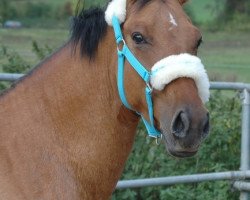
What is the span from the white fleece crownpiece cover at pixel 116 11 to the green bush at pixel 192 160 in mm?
3000

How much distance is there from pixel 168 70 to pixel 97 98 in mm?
474

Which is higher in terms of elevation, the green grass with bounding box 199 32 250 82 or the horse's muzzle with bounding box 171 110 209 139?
the horse's muzzle with bounding box 171 110 209 139

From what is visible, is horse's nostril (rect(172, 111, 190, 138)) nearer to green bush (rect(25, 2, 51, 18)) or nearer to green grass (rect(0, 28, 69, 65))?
green grass (rect(0, 28, 69, 65))

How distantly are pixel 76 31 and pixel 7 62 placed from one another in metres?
3.17

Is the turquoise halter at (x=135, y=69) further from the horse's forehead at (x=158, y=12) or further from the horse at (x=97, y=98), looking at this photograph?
the horse's forehead at (x=158, y=12)

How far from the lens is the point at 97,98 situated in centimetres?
377

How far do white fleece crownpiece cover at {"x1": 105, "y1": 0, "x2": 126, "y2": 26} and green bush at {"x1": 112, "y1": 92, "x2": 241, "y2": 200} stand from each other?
9.84ft

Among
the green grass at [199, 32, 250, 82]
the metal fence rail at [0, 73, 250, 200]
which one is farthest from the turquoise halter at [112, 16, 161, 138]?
the green grass at [199, 32, 250, 82]

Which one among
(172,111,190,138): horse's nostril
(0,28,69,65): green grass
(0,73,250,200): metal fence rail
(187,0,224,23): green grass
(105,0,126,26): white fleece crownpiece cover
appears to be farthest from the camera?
(187,0,224,23): green grass

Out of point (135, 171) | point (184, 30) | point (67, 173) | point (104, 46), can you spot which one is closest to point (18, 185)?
point (67, 173)

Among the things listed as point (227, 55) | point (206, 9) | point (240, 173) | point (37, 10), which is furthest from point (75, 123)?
point (206, 9)

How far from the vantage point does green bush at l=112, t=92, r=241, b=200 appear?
6715 mm

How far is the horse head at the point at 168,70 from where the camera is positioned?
3.40 metres

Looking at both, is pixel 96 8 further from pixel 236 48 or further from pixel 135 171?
pixel 236 48
